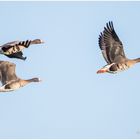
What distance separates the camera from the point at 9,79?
127ft

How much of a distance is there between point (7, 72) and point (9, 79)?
238 millimetres

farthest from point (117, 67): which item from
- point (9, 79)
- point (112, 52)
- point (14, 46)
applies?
point (9, 79)

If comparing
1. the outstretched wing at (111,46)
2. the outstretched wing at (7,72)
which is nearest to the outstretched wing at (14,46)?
the outstretched wing at (7,72)

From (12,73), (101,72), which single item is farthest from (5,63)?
(101,72)

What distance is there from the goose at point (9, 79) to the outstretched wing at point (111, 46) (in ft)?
9.27

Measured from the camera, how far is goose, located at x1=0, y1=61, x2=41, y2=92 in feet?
126

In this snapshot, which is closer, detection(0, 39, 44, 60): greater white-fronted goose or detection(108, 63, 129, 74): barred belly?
detection(0, 39, 44, 60): greater white-fronted goose

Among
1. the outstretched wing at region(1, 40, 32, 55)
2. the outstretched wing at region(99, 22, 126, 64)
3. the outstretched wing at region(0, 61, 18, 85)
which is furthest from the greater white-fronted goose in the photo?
the outstretched wing at region(99, 22, 126, 64)

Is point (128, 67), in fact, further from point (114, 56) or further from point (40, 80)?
point (40, 80)

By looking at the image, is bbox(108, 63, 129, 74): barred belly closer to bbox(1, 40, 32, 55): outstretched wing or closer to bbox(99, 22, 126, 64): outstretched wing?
bbox(99, 22, 126, 64): outstretched wing

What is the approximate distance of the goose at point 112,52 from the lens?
37594mm

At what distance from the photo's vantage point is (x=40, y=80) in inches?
1553

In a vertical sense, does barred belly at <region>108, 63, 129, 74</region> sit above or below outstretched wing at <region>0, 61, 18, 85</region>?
below

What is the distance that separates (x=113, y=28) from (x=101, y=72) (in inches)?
56.1
